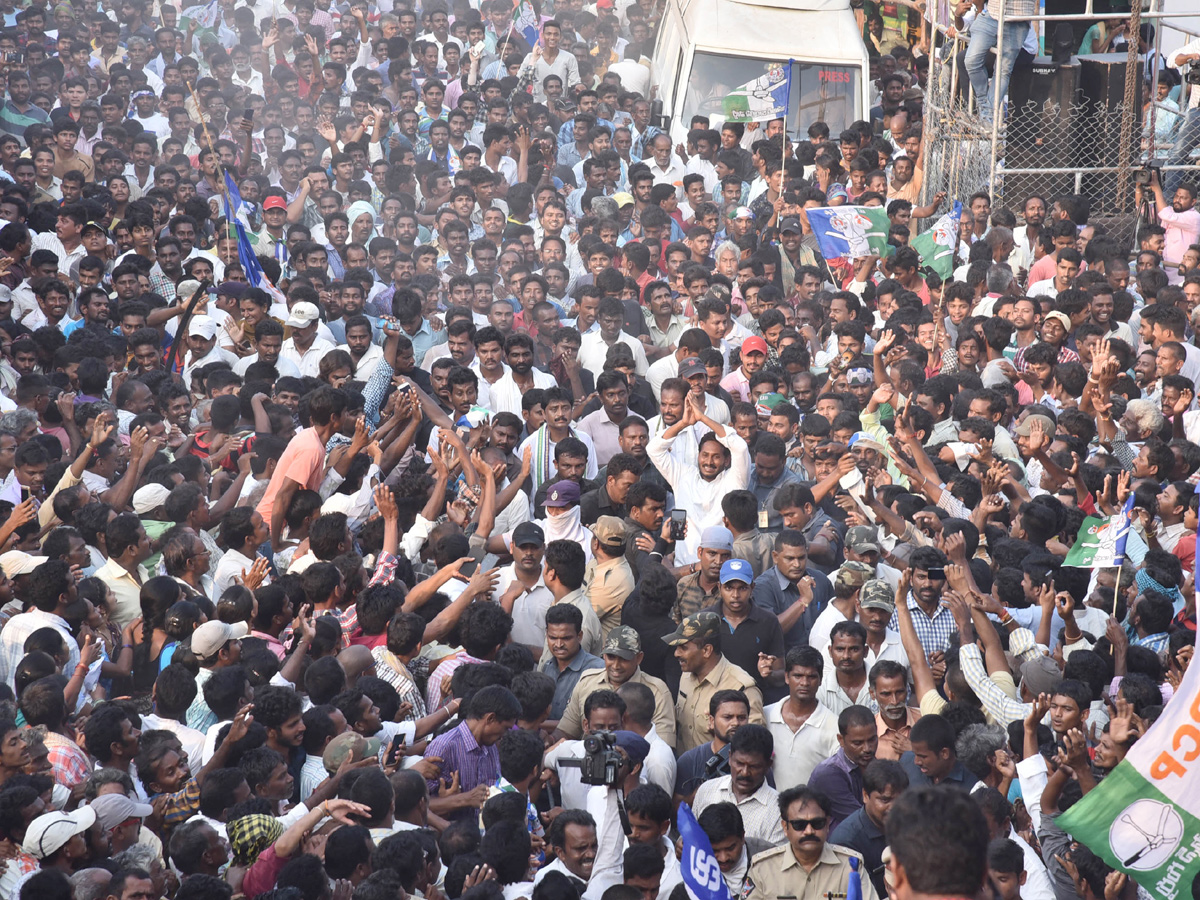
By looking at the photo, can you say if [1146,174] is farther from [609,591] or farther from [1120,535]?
[609,591]

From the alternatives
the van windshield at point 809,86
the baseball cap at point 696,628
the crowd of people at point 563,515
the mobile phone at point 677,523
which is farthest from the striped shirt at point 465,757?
the van windshield at point 809,86

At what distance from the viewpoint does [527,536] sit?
709 cm

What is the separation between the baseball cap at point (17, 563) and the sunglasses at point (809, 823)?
3.75 m

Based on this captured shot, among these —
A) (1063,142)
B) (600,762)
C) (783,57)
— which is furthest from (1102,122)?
(600,762)

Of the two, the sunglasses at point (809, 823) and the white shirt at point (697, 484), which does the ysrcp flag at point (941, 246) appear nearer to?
the white shirt at point (697, 484)

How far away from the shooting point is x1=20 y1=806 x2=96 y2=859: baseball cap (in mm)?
4750

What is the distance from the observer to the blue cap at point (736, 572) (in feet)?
21.9

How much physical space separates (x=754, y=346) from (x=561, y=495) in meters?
2.80

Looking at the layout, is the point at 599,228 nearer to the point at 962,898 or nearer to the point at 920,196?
the point at 920,196

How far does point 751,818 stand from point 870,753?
0.55 meters

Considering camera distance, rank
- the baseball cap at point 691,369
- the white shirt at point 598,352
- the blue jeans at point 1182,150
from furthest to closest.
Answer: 1. the blue jeans at point 1182,150
2. the white shirt at point 598,352
3. the baseball cap at point 691,369

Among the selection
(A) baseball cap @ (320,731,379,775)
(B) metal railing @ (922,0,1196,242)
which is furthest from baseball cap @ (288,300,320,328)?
(B) metal railing @ (922,0,1196,242)

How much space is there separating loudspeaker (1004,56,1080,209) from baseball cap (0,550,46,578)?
369 inches

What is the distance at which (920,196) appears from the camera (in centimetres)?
1371
